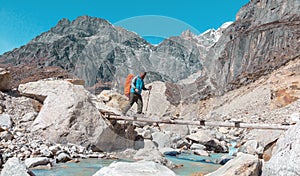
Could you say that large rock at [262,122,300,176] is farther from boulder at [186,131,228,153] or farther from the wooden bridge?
boulder at [186,131,228,153]


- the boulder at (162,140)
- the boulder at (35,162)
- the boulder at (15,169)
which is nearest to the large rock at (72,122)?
the boulder at (35,162)

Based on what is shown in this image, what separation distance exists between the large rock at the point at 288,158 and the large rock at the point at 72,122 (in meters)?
7.10

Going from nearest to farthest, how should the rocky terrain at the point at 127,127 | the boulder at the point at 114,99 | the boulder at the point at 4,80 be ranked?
the rocky terrain at the point at 127,127
the boulder at the point at 4,80
the boulder at the point at 114,99

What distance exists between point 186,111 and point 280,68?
14.2m

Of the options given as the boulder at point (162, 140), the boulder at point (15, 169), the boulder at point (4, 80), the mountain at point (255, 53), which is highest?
the mountain at point (255, 53)

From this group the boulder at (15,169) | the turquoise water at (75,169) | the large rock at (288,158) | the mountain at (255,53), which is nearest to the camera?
the large rock at (288,158)

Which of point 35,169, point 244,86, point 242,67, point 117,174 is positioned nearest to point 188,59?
point 35,169

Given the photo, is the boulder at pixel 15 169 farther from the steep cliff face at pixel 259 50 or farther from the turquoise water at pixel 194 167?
the steep cliff face at pixel 259 50

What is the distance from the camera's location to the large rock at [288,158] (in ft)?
11.2

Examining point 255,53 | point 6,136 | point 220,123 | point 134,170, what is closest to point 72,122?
point 6,136

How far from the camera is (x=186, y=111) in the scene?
148 ft

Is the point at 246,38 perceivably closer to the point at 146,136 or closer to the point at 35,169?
the point at 146,136

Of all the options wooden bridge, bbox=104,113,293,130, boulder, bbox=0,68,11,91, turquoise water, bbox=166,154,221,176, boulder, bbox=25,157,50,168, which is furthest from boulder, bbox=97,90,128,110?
boulder, bbox=25,157,50,168

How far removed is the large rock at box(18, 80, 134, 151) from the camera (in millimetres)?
9938
